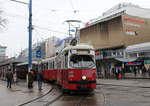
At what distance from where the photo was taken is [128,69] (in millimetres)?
53625

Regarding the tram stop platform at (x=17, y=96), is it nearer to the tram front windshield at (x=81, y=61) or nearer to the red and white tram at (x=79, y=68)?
the red and white tram at (x=79, y=68)

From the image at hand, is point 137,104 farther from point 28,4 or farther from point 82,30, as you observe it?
point 82,30

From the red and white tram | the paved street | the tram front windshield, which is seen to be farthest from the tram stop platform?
the tram front windshield

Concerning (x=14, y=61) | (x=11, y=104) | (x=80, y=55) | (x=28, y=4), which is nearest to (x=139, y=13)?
(x=14, y=61)

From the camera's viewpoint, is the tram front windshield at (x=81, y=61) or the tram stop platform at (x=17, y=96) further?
the tram front windshield at (x=81, y=61)

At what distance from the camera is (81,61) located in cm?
1758

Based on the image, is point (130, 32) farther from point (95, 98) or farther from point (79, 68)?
point (95, 98)

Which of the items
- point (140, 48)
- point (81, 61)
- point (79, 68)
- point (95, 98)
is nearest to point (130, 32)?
point (140, 48)

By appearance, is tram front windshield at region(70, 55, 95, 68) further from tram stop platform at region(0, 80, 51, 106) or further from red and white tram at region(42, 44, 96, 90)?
tram stop platform at region(0, 80, 51, 106)

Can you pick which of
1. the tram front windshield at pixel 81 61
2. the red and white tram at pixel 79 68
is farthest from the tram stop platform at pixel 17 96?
the tram front windshield at pixel 81 61

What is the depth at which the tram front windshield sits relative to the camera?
17406mm

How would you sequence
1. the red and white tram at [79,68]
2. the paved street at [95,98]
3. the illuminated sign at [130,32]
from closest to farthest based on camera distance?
1. the paved street at [95,98]
2. the red and white tram at [79,68]
3. the illuminated sign at [130,32]

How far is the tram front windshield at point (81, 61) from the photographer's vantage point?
685 inches

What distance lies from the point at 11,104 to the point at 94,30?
57.6 m
